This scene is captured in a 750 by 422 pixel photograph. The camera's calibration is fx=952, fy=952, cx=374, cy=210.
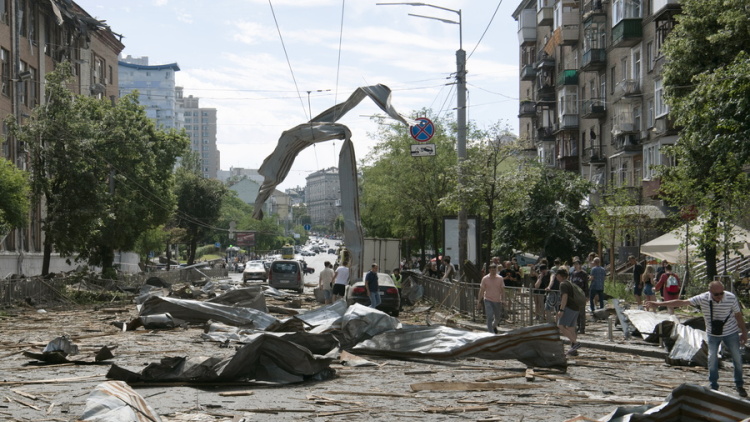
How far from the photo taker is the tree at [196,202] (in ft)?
274

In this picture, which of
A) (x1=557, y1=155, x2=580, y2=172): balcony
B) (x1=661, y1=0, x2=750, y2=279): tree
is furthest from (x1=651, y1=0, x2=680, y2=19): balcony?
(x1=557, y1=155, x2=580, y2=172): balcony

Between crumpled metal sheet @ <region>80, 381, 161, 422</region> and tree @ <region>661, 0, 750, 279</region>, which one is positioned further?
tree @ <region>661, 0, 750, 279</region>

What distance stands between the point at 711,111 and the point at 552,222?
2335cm

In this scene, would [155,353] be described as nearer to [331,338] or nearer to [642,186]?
[331,338]

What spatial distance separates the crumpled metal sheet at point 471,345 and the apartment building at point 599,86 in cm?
2435

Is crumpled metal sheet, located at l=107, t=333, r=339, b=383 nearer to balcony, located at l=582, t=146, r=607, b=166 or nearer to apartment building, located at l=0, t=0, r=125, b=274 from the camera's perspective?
apartment building, located at l=0, t=0, r=125, b=274

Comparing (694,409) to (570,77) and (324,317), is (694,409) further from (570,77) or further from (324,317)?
(570,77)

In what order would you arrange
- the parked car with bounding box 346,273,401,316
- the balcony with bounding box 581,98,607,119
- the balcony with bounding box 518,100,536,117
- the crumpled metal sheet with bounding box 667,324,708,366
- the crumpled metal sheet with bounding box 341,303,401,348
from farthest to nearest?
1. the balcony with bounding box 518,100,536,117
2. the balcony with bounding box 581,98,607,119
3. the parked car with bounding box 346,273,401,316
4. the crumpled metal sheet with bounding box 341,303,401,348
5. the crumpled metal sheet with bounding box 667,324,708,366

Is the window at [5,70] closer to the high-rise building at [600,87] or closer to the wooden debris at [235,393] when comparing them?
the high-rise building at [600,87]

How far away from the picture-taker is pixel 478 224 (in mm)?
28391

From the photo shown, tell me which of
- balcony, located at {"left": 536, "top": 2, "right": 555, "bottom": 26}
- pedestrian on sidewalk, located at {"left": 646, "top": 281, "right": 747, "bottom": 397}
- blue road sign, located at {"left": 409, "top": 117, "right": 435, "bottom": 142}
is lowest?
pedestrian on sidewalk, located at {"left": 646, "top": 281, "right": 747, "bottom": 397}

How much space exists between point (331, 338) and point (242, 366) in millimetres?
2592

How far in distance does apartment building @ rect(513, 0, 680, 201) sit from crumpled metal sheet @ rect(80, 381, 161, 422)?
31.8 m

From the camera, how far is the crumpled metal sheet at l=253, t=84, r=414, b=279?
22.8 meters
